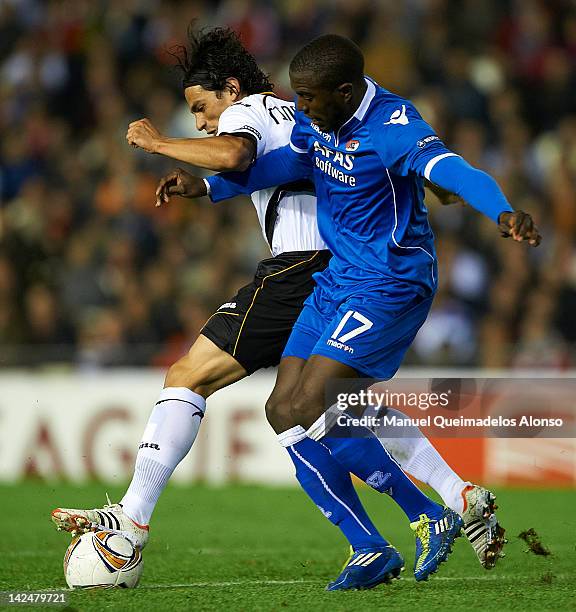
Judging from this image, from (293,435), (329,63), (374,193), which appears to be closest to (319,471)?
(293,435)

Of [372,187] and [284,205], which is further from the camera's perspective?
[284,205]

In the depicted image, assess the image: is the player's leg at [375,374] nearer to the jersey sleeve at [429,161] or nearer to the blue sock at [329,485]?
the blue sock at [329,485]

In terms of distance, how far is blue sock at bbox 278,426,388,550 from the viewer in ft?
18.3

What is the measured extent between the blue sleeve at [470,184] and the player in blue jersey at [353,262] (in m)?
0.12

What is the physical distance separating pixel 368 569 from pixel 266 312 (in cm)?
129

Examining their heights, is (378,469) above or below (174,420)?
below

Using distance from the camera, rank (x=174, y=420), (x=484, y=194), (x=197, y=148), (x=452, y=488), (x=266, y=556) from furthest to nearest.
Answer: (x=266, y=556), (x=174, y=420), (x=452, y=488), (x=197, y=148), (x=484, y=194)

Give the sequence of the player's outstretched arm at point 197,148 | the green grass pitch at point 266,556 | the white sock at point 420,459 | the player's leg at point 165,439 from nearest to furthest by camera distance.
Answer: the green grass pitch at point 266,556, the player's outstretched arm at point 197,148, the player's leg at point 165,439, the white sock at point 420,459

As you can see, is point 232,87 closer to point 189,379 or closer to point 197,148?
point 197,148

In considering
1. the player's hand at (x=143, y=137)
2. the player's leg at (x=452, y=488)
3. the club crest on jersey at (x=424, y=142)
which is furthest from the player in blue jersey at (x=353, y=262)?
the player's hand at (x=143, y=137)

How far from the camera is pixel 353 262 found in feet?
18.1

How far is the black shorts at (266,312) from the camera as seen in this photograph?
19.0 ft

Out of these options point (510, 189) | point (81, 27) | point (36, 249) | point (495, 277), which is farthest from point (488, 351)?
point (81, 27)

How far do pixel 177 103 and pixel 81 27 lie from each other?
189 cm
